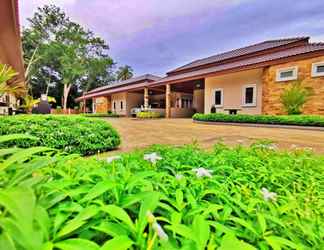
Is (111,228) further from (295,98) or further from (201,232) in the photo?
(295,98)

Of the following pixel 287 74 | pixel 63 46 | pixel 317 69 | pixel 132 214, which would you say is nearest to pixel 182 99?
pixel 287 74

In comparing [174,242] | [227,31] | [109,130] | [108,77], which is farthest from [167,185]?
[108,77]

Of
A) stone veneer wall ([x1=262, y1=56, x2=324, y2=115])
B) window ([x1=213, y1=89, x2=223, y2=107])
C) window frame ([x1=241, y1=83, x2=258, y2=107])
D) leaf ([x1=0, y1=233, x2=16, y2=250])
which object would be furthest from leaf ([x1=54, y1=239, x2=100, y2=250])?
window ([x1=213, y1=89, x2=223, y2=107])

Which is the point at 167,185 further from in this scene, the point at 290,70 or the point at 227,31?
the point at 227,31

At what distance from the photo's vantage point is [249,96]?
1398cm

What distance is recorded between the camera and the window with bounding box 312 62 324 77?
34.2ft

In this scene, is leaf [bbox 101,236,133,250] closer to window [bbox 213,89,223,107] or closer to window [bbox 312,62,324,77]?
window [bbox 312,62,324,77]

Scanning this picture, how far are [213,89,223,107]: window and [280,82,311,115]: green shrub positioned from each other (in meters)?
5.14

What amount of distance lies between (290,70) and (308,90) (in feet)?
5.10

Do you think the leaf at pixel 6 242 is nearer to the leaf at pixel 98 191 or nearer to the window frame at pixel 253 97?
the leaf at pixel 98 191

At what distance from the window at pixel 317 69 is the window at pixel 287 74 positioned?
783 mm

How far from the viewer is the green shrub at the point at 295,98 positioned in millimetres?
10362

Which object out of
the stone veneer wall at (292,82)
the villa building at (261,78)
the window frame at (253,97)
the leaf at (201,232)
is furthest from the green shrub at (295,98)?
the leaf at (201,232)

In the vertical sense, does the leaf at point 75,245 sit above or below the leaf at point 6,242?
below
